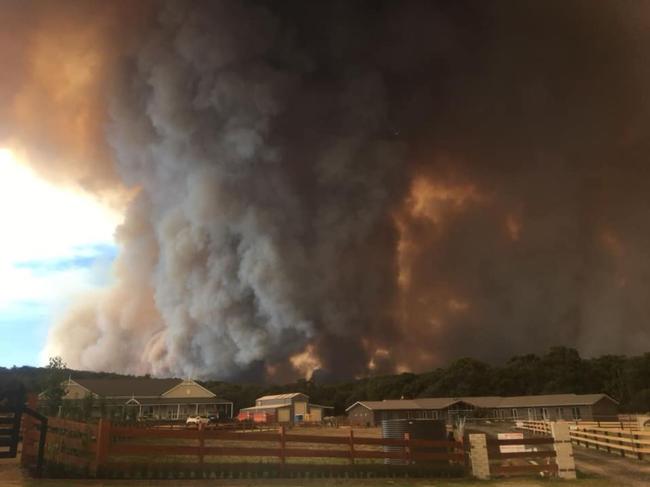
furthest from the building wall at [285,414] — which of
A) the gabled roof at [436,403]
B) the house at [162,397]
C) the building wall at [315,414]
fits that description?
the gabled roof at [436,403]

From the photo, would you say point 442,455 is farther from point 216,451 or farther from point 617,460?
point 617,460

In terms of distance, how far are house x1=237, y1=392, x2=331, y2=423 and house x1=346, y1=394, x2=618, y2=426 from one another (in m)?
5.06

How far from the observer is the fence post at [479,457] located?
13.3 meters

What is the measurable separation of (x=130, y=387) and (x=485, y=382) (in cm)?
5904

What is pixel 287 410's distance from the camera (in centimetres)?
6681

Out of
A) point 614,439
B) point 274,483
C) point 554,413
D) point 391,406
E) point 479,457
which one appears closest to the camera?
point 274,483

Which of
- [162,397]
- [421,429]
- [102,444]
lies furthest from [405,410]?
[102,444]

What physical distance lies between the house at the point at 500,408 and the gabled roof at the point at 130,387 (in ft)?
77.7

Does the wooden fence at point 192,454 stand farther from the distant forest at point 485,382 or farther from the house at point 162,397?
the distant forest at point 485,382

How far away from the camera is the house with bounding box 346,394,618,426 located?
63156 millimetres

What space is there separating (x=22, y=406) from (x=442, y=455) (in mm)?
9705

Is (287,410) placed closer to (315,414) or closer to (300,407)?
(300,407)

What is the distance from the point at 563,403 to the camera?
6394 cm

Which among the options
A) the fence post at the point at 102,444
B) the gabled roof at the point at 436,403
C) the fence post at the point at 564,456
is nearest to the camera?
the fence post at the point at 102,444
